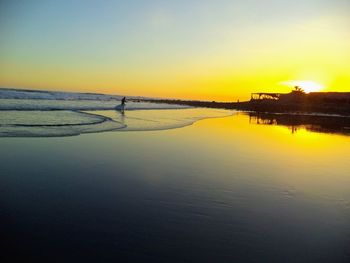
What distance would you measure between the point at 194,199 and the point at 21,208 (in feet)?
10.9

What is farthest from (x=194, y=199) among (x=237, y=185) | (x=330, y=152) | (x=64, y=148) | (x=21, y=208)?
(x=330, y=152)

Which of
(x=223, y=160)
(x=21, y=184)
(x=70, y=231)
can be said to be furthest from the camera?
(x=223, y=160)

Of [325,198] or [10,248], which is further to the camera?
[325,198]

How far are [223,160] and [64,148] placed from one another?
18.4ft

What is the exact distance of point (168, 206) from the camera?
23.6 ft

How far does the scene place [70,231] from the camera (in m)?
5.66

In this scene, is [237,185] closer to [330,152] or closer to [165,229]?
[165,229]

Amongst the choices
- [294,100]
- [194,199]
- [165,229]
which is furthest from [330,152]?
[294,100]

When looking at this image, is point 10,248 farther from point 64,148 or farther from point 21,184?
point 64,148

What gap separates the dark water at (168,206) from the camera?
526cm

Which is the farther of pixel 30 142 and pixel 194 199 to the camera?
pixel 30 142

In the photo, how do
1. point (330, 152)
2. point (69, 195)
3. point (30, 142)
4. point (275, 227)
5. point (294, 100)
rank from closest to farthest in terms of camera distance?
point (275, 227) < point (69, 195) < point (30, 142) < point (330, 152) < point (294, 100)

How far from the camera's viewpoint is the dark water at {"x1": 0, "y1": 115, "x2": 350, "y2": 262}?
17.3 feet

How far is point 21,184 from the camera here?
8.20 meters
